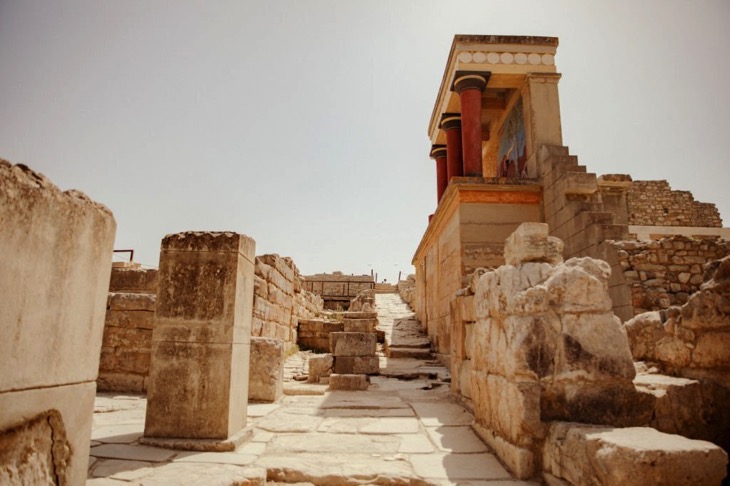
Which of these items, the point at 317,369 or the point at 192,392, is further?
the point at 317,369

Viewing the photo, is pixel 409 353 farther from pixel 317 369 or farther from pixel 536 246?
pixel 536 246

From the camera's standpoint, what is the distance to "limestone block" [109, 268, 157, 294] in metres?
8.19

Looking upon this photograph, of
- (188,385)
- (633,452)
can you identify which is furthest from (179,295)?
(633,452)

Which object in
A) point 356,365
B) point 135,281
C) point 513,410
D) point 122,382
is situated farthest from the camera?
point 135,281

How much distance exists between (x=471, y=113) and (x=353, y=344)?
6677 millimetres

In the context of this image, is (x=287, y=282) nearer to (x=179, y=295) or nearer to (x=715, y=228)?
(x=179, y=295)

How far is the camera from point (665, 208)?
18125 millimetres

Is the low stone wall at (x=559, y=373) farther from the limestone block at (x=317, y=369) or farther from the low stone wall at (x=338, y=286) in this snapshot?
the low stone wall at (x=338, y=286)

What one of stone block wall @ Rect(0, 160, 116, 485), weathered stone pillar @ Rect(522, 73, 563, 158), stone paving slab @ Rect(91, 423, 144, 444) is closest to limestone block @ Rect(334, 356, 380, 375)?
stone paving slab @ Rect(91, 423, 144, 444)

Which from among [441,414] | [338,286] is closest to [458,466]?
[441,414]

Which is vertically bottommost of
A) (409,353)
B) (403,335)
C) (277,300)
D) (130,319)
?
(409,353)

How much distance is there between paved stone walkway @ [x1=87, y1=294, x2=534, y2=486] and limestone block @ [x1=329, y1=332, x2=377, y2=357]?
1984mm

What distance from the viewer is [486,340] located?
13.1 ft

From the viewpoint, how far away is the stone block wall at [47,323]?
156 centimetres
